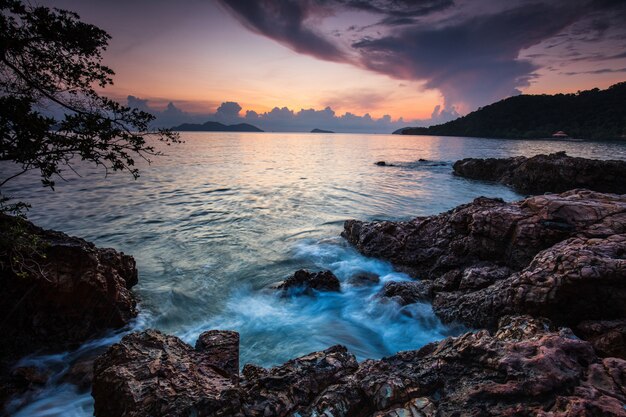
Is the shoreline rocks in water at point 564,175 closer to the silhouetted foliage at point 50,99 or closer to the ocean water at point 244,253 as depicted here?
the ocean water at point 244,253

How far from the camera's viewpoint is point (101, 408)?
4.84 meters

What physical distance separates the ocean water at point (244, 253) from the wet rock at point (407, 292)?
0.95ft

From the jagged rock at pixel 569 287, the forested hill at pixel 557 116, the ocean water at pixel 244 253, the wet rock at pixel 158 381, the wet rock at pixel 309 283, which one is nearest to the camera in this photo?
the wet rock at pixel 158 381

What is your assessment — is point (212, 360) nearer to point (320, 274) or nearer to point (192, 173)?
point (320, 274)

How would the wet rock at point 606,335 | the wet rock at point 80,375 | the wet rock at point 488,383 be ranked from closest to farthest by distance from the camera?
the wet rock at point 488,383 → the wet rock at point 606,335 → the wet rock at point 80,375

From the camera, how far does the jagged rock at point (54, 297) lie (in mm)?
6686

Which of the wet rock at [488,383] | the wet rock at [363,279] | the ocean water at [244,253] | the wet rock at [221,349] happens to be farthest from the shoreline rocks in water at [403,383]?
the wet rock at [363,279]

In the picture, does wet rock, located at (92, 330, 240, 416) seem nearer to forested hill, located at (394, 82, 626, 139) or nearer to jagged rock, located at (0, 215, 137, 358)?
jagged rock, located at (0, 215, 137, 358)

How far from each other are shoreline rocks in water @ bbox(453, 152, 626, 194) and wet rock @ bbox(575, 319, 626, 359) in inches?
950

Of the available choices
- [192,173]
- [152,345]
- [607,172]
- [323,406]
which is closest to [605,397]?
[323,406]

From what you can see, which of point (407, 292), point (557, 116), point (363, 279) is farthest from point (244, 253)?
point (557, 116)

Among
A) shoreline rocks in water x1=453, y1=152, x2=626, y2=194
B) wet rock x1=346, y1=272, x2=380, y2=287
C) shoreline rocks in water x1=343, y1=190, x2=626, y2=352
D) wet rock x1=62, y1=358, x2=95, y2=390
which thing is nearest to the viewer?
shoreline rocks in water x1=343, y1=190, x2=626, y2=352

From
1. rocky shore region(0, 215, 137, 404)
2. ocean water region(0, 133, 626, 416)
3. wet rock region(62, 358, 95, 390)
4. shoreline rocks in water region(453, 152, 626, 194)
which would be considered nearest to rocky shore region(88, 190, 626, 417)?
wet rock region(62, 358, 95, 390)

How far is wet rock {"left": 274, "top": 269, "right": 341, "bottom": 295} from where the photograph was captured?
1076 centimetres
